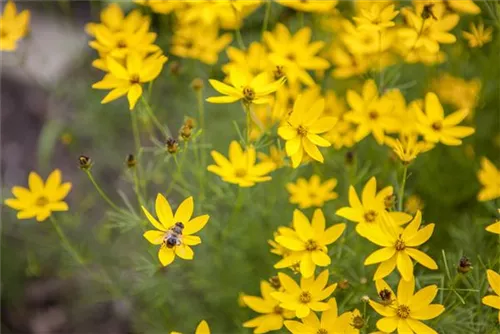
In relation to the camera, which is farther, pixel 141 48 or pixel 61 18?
pixel 61 18

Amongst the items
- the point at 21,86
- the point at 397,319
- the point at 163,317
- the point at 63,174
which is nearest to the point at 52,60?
the point at 21,86

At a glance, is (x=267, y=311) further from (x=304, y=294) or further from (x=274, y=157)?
(x=274, y=157)

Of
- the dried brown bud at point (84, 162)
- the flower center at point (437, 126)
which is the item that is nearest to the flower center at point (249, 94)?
the dried brown bud at point (84, 162)

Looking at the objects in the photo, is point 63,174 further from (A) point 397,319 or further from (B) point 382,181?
(A) point 397,319

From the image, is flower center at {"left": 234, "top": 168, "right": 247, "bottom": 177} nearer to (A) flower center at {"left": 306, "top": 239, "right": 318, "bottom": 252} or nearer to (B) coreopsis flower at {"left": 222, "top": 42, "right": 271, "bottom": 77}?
(A) flower center at {"left": 306, "top": 239, "right": 318, "bottom": 252}

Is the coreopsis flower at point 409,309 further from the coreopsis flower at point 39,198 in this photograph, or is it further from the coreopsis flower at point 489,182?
the coreopsis flower at point 39,198

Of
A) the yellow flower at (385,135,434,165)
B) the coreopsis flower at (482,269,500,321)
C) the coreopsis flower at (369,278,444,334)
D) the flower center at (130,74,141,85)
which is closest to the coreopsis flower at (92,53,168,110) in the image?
the flower center at (130,74,141,85)
